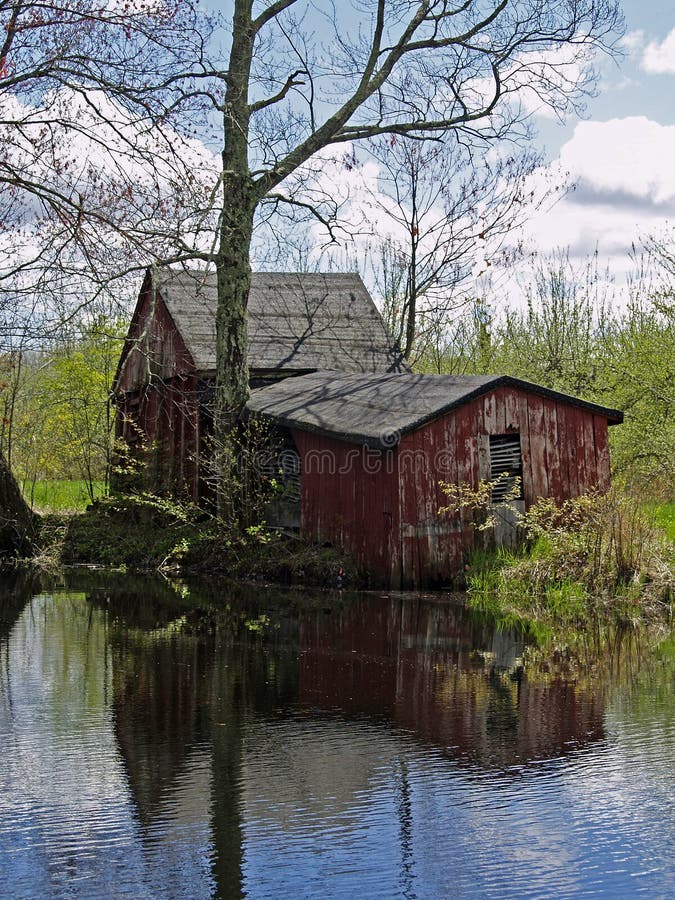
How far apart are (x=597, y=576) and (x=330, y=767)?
8163 mm

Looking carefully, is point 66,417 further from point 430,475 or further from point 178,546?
point 430,475

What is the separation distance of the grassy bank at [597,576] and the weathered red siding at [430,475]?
3.72 ft

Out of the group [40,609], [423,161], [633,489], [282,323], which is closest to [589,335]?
[423,161]

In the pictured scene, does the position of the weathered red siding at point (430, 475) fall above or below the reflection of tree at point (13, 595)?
above

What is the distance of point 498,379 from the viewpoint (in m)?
16.4

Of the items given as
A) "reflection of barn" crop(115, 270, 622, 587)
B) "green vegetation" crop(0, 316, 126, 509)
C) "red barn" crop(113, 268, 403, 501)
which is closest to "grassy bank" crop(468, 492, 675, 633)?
"reflection of barn" crop(115, 270, 622, 587)

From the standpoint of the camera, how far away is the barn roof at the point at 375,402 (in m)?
15.5

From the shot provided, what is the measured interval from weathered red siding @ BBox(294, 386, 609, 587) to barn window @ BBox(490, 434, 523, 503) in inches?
4.1

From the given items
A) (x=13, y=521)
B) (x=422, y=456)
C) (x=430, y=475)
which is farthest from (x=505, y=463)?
(x=13, y=521)

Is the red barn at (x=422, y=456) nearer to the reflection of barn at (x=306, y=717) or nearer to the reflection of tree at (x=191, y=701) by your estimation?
the reflection of tree at (x=191, y=701)

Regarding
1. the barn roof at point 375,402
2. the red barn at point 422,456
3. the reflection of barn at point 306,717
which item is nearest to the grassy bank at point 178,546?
the red barn at point 422,456

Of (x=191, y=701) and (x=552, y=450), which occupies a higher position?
(x=552, y=450)

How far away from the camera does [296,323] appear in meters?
23.4

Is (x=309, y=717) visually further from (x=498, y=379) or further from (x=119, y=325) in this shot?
(x=119, y=325)
